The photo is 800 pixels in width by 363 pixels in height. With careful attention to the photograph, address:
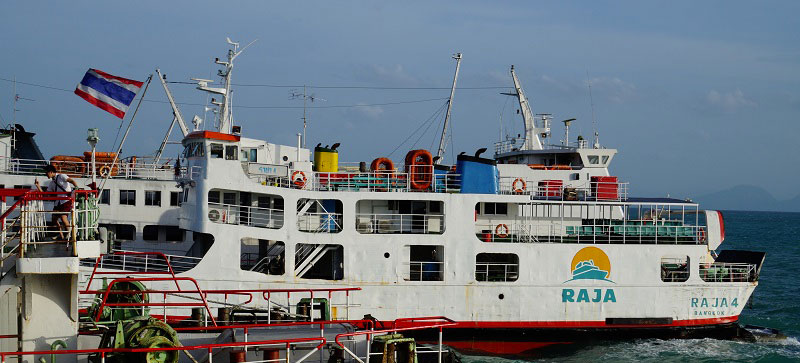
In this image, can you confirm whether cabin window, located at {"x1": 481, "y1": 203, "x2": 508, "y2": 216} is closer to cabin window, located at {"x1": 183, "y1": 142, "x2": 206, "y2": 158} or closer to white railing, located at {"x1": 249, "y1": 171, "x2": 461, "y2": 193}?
white railing, located at {"x1": 249, "y1": 171, "x2": 461, "y2": 193}

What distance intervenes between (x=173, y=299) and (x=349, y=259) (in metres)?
5.11

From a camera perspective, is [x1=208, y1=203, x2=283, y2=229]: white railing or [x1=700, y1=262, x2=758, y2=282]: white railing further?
[x1=700, y1=262, x2=758, y2=282]: white railing

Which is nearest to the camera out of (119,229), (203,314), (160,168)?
(203,314)

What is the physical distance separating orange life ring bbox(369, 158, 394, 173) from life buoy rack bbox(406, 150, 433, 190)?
0.85 metres

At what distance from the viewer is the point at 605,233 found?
2612cm

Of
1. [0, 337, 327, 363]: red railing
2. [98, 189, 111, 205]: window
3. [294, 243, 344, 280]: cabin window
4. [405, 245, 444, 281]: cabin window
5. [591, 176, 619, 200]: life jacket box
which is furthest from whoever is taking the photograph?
[591, 176, 619, 200]: life jacket box

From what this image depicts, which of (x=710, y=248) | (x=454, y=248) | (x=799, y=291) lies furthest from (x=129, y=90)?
(x=799, y=291)

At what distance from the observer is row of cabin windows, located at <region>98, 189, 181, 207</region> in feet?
86.8

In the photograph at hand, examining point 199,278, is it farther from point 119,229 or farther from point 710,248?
point 710,248

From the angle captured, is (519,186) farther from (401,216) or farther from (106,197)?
(106,197)

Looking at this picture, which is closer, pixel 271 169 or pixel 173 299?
pixel 173 299

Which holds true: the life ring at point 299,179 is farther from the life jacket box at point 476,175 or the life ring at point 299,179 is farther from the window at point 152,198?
the window at point 152,198

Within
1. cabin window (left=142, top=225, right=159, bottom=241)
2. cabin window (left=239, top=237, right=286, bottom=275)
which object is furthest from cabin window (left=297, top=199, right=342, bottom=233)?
cabin window (left=142, top=225, right=159, bottom=241)

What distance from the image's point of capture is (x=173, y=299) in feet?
72.7
